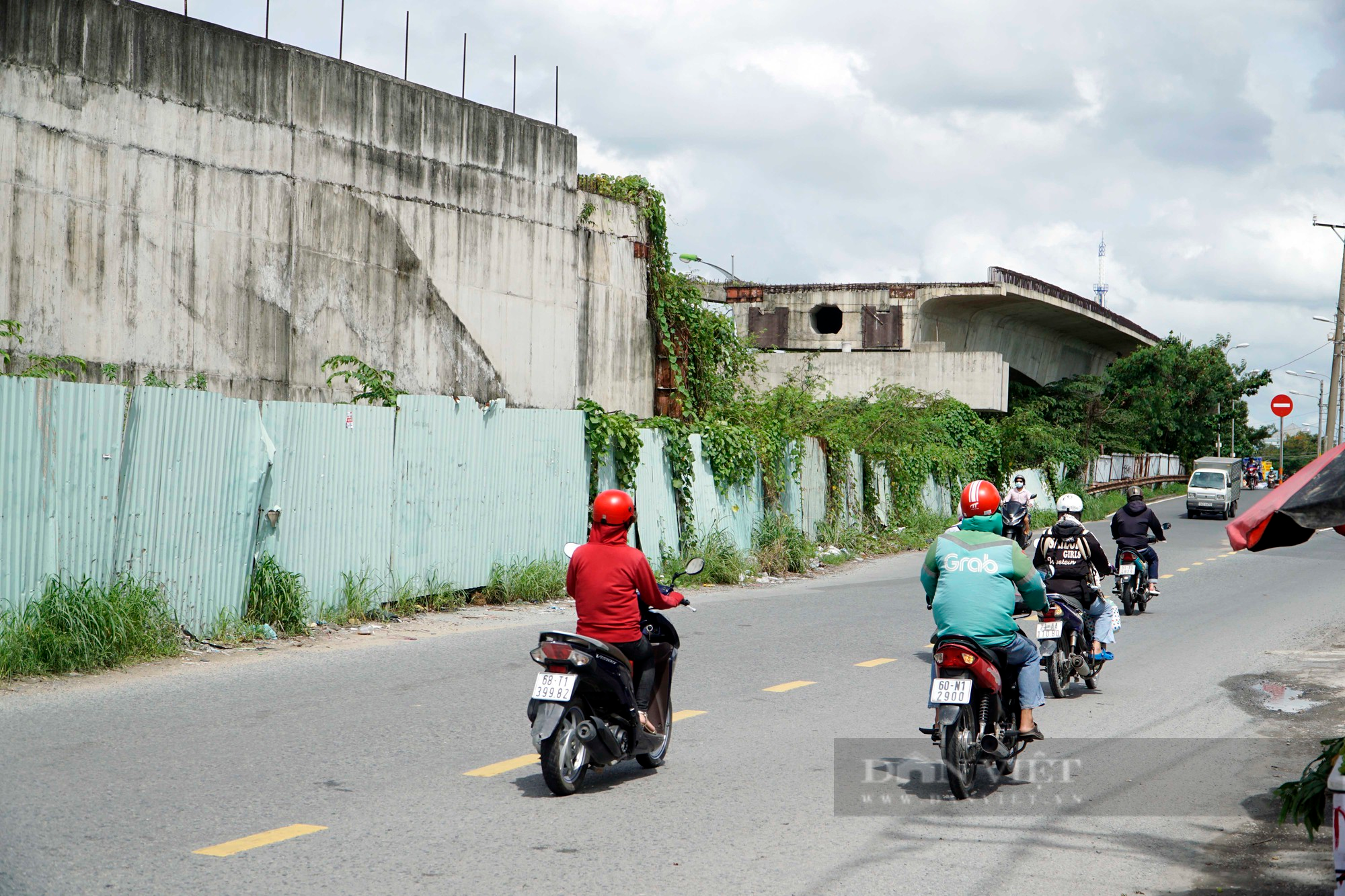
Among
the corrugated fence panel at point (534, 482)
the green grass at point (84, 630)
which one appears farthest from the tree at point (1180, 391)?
the green grass at point (84, 630)

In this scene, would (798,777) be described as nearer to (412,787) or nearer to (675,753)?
(675,753)

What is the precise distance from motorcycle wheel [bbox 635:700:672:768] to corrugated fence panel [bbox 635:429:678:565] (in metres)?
10.8

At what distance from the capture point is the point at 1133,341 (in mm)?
62250

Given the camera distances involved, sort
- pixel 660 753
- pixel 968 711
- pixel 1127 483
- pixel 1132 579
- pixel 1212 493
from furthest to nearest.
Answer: pixel 1127 483
pixel 1212 493
pixel 1132 579
pixel 660 753
pixel 968 711

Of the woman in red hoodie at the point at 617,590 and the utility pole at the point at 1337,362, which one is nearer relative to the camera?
the woman in red hoodie at the point at 617,590

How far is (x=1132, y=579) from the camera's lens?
52.1ft

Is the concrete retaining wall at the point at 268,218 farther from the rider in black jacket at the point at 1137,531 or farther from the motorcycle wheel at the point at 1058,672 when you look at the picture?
the motorcycle wheel at the point at 1058,672

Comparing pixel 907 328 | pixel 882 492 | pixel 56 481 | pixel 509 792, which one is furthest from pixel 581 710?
pixel 907 328

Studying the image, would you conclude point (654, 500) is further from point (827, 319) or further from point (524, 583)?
point (827, 319)

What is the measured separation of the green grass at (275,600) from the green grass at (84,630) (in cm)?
122

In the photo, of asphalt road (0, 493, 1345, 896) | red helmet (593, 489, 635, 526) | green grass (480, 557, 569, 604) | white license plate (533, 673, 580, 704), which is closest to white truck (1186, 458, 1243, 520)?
green grass (480, 557, 569, 604)

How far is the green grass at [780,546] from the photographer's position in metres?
20.6

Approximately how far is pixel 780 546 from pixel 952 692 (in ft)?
47.7

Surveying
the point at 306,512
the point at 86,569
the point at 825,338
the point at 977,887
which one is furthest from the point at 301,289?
the point at 825,338
